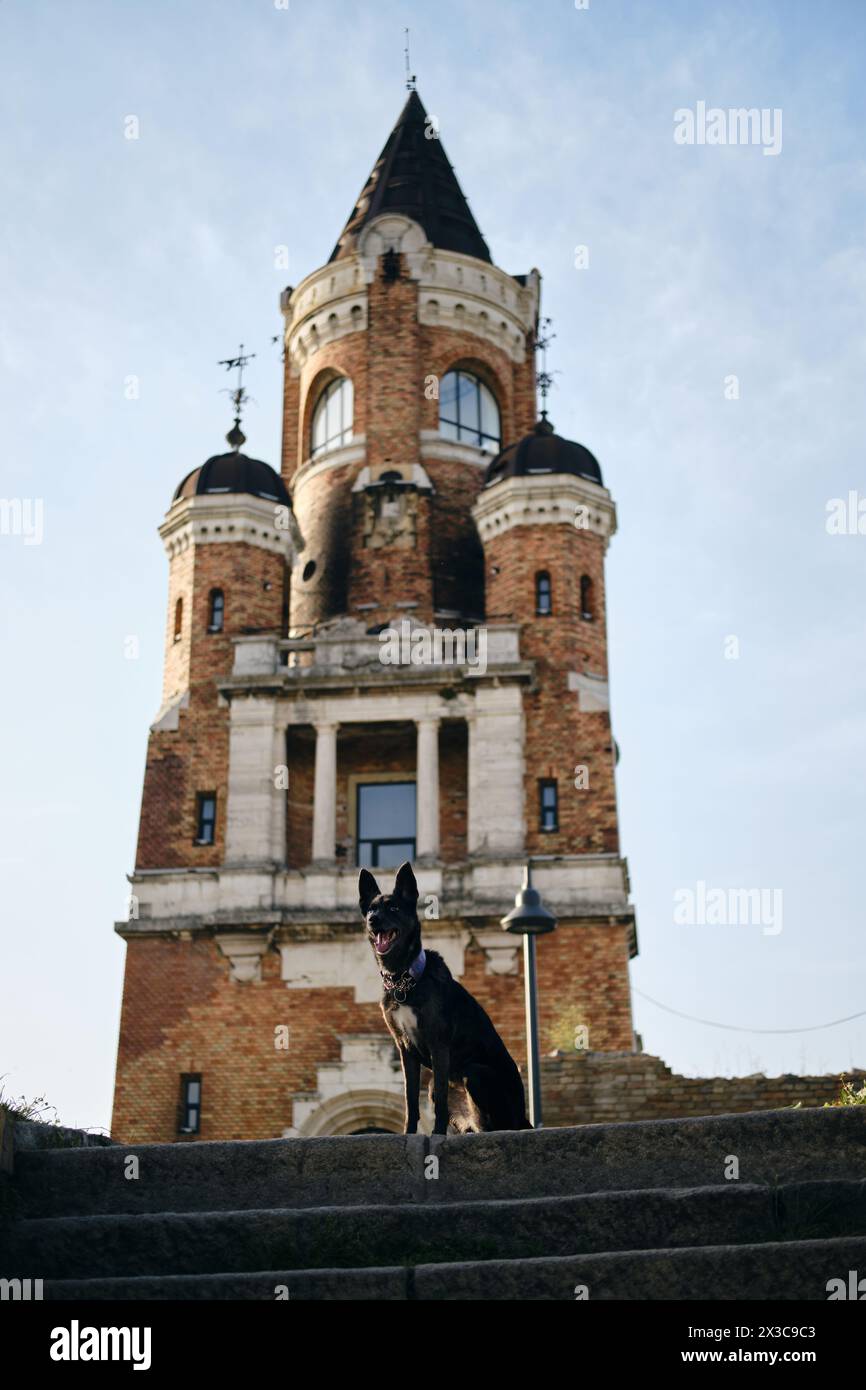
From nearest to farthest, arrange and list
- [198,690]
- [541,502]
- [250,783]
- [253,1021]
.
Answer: [253,1021]
[250,783]
[198,690]
[541,502]

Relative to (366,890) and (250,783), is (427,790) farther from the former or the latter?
(366,890)

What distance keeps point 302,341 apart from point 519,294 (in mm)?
5287

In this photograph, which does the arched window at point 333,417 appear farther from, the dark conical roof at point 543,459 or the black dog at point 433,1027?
the black dog at point 433,1027

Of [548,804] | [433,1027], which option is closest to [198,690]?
[548,804]

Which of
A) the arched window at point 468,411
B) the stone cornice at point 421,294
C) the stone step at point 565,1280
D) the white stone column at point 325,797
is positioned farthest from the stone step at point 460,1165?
the stone cornice at point 421,294

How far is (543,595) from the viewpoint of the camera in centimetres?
3350

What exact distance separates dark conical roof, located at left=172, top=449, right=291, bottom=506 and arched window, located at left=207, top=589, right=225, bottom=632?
86.9 inches

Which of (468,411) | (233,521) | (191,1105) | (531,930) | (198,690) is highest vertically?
(468,411)

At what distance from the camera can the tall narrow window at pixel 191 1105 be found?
29.1m

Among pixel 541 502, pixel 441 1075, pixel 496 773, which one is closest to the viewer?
pixel 441 1075

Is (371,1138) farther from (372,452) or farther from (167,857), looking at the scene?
(372,452)

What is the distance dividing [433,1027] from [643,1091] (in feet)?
46.7

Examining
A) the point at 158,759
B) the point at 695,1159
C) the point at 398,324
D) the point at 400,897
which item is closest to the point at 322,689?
the point at 158,759
